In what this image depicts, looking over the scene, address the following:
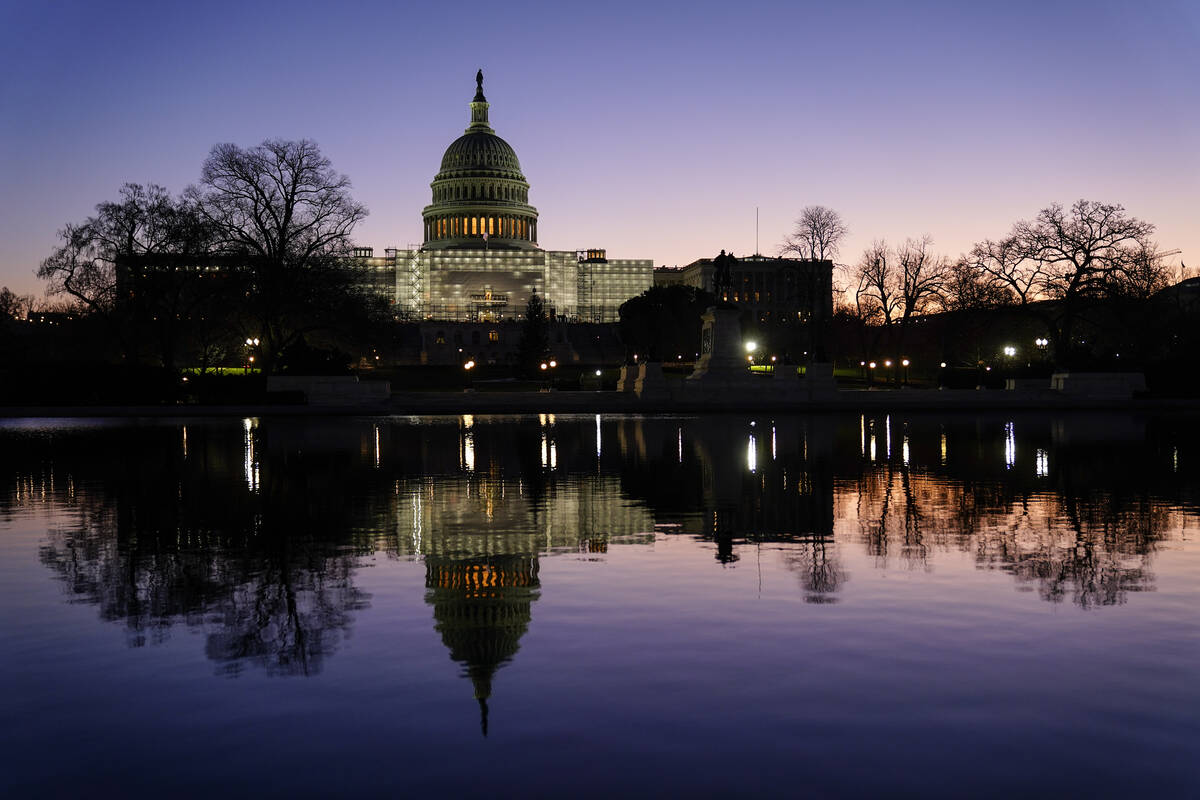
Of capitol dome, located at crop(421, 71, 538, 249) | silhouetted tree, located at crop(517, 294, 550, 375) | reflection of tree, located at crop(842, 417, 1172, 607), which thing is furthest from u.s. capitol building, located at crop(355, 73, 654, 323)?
reflection of tree, located at crop(842, 417, 1172, 607)

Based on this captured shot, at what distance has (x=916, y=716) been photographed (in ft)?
21.0

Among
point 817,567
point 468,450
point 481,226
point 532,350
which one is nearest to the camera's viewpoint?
point 817,567

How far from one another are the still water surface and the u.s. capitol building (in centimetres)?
15827

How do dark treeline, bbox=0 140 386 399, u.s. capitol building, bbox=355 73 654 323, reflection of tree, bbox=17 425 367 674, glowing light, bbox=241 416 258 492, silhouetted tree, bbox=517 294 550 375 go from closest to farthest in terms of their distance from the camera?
1. reflection of tree, bbox=17 425 367 674
2. glowing light, bbox=241 416 258 492
3. dark treeline, bbox=0 140 386 399
4. silhouetted tree, bbox=517 294 550 375
5. u.s. capitol building, bbox=355 73 654 323

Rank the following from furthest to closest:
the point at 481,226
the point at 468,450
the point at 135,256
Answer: the point at 481,226 < the point at 135,256 < the point at 468,450

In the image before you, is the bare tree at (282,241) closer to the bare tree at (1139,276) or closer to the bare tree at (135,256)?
the bare tree at (135,256)

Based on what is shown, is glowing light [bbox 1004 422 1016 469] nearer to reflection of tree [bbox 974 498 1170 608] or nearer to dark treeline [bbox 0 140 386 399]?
reflection of tree [bbox 974 498 1170 608]

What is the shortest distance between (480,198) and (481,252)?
868 centimetres

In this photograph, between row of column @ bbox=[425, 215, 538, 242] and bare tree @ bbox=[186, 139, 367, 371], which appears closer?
bare tree @ bbox=[186, 139, 367, 371]

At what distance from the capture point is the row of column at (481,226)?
180 metres

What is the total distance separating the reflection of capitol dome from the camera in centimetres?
766

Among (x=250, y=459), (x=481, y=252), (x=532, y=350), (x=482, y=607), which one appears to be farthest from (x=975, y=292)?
(x=481, y=252)

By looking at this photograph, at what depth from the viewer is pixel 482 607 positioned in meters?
9.34

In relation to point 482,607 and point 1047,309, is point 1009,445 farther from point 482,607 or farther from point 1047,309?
point 1047,309
